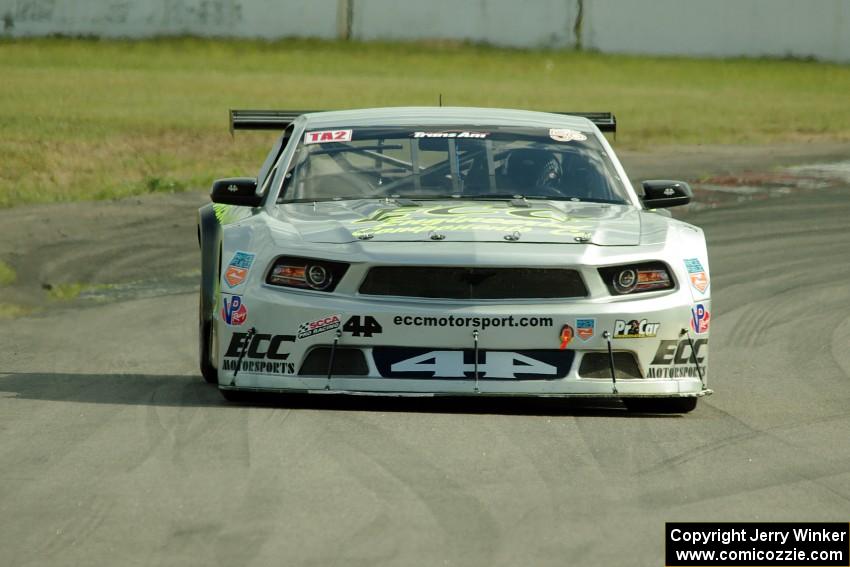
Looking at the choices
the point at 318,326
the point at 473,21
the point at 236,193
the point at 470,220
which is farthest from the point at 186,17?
the point at 318,326

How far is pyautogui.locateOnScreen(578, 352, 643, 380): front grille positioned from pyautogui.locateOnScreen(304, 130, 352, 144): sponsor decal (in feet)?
6.69

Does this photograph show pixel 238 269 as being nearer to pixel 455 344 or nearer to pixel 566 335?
pixel 455 344

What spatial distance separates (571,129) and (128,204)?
34.4ft

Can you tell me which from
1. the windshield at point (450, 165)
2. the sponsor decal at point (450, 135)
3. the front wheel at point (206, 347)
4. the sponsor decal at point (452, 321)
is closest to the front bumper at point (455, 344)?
the sponsor decal at point (452, 321)

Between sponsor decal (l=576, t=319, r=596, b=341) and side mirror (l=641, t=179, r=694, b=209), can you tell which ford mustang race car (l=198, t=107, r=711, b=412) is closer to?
sponsor decal (l=576, t=319, r=596, b=341)

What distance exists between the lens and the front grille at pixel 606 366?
6574 mm

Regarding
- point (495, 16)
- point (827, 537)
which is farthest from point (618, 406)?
point (495, 16)

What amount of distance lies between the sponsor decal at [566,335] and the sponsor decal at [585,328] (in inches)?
1.0

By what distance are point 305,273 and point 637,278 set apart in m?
1.36

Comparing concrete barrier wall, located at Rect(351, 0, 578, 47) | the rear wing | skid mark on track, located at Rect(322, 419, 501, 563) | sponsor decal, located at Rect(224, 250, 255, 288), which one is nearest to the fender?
sponsor decal, located at Rect(224, 250, 255, 288)

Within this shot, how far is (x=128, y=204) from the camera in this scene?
17922 mm

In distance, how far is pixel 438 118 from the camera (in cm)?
820

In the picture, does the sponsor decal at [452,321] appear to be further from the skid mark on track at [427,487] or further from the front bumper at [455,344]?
the skid mark on track at [427,487]

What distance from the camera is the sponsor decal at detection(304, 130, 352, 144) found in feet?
26.3
